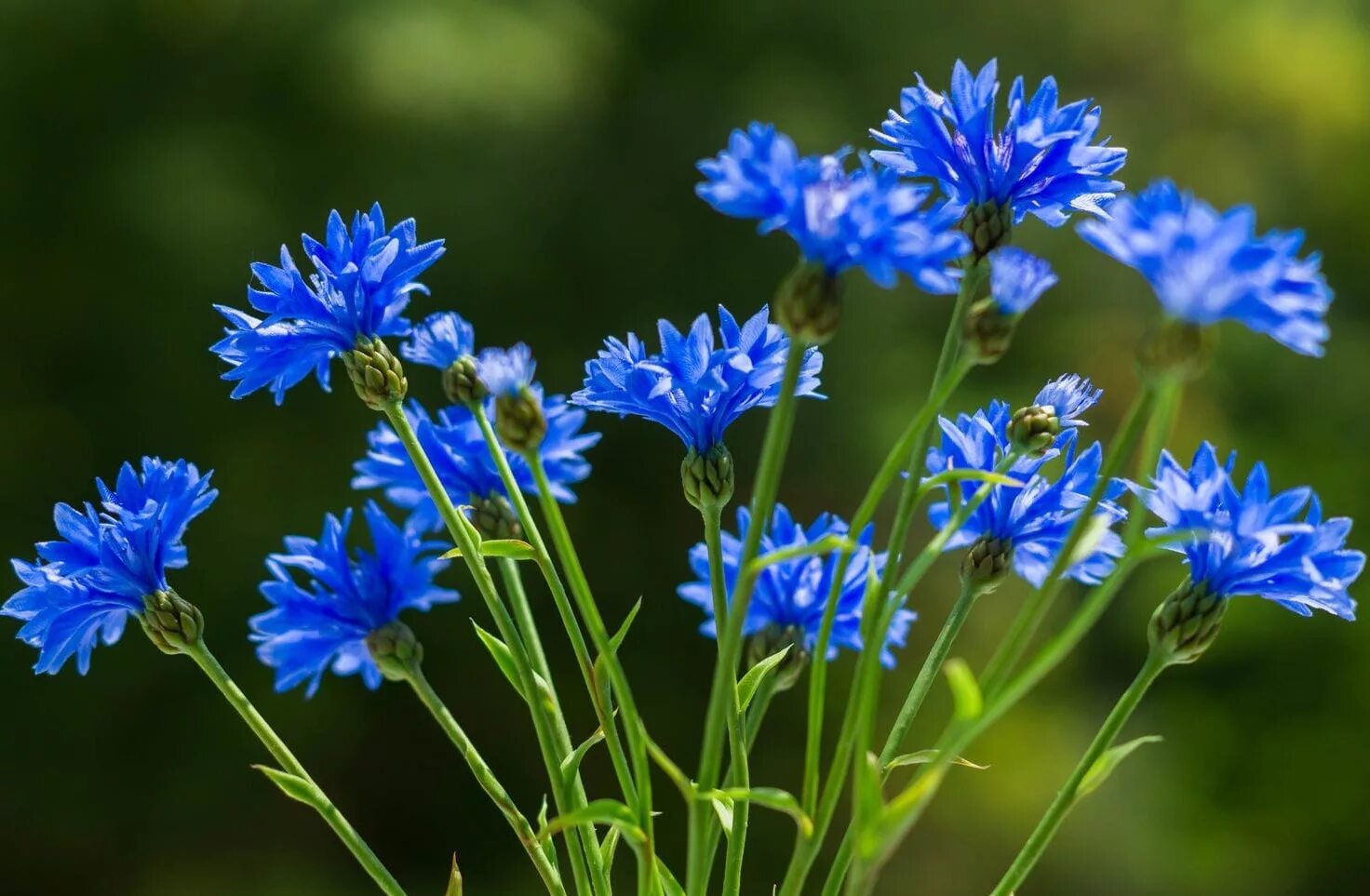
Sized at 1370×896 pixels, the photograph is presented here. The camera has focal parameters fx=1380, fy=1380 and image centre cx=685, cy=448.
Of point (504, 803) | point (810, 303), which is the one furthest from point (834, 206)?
point (504, 803)

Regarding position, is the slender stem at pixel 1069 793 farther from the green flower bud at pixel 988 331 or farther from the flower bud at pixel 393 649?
the flower bud at pixel 393 649

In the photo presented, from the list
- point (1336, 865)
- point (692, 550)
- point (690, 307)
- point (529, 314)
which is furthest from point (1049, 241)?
point (692, 550)

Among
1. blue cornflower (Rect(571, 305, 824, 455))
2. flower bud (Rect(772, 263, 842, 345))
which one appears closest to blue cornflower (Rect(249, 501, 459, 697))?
blue cornflower (Rect(571, 305, 824, 455))

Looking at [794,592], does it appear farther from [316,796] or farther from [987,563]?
[316,796]

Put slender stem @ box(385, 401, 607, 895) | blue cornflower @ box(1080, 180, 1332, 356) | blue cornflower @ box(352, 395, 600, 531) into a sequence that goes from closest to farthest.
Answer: blue cornflower @ box(1080, 180, 1332, 356), slender stem @ box(385, 401, 607, 895), blue cornflower @ box(352, 395, 600, 531)

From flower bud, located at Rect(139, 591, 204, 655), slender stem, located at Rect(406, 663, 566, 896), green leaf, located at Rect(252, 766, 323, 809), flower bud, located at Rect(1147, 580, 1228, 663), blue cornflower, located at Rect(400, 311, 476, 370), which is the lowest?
green leaf, located at Rect(252, 766, 323, 809)

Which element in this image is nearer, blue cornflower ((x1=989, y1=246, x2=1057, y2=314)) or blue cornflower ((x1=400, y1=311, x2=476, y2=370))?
blue cornflower ((x1=989, y1=246, x2=1057, y2=314))

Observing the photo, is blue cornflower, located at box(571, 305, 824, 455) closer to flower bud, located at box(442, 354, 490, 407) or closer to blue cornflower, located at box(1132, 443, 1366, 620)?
flower bud, located at box(442, 354, 490, 407)

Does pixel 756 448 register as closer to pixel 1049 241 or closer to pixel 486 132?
pixel 486 132
